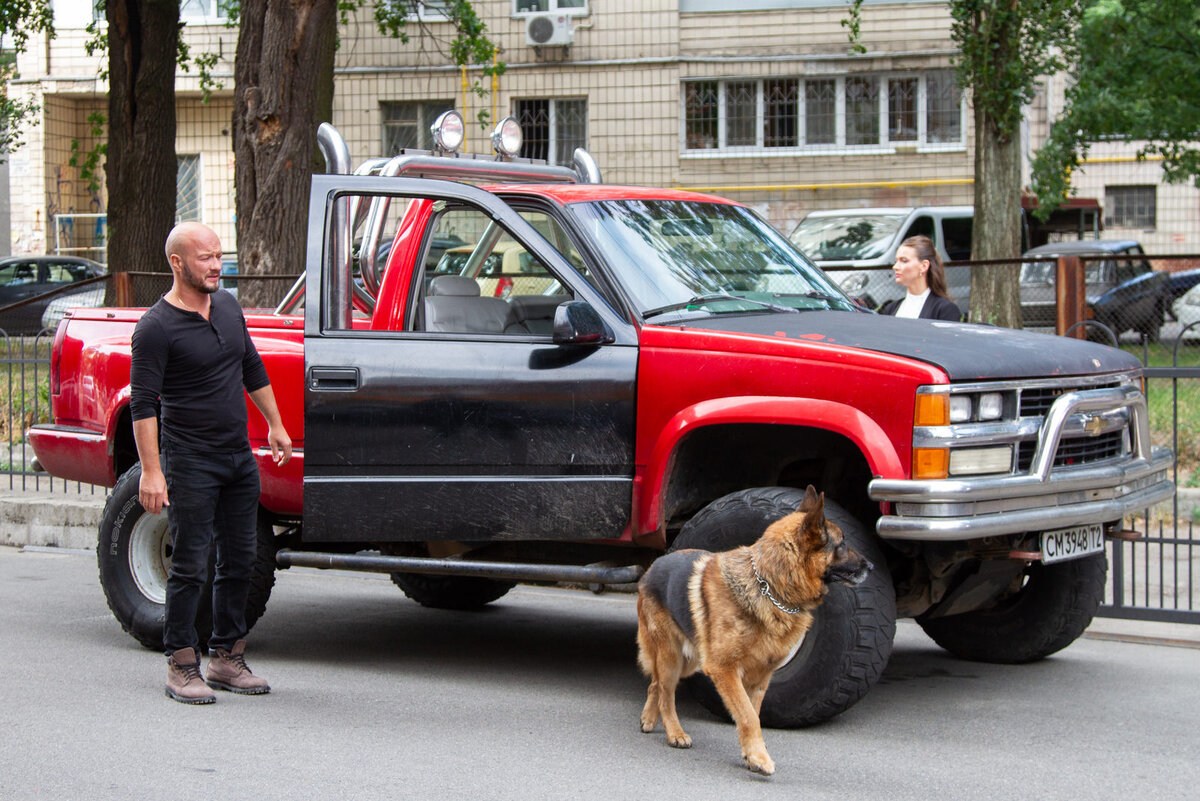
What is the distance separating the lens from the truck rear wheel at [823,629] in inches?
204

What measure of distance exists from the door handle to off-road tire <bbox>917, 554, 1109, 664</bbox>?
273cm

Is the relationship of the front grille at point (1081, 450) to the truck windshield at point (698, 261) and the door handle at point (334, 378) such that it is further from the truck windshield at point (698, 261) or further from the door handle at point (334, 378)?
the door handle at point (334, 378)

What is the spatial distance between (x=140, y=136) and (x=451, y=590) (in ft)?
34.6

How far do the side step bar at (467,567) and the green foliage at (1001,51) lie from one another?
1052 centimetres

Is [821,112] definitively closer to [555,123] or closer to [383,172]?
[555,123]

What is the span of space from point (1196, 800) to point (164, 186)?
14.6m

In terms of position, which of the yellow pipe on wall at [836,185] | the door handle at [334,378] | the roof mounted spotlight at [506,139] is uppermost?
the yellow pipe on wall at [836,185]

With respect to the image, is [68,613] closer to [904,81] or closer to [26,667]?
[26,667]

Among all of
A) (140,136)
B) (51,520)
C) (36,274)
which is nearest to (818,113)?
(140,136)

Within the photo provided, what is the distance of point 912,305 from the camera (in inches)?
318

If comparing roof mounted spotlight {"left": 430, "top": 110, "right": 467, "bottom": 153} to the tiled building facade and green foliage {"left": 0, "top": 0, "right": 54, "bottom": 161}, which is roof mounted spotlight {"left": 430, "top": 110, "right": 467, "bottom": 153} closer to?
green foliage {"left": 0, "top": 0, "right": 54, "bottom": 161}

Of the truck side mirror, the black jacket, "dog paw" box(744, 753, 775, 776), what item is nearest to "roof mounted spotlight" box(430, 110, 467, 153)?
the truck side mirror

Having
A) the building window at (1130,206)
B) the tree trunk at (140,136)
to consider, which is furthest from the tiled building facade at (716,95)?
the tree trunk at (140,136)

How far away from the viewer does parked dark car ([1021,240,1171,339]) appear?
9.43 meters
